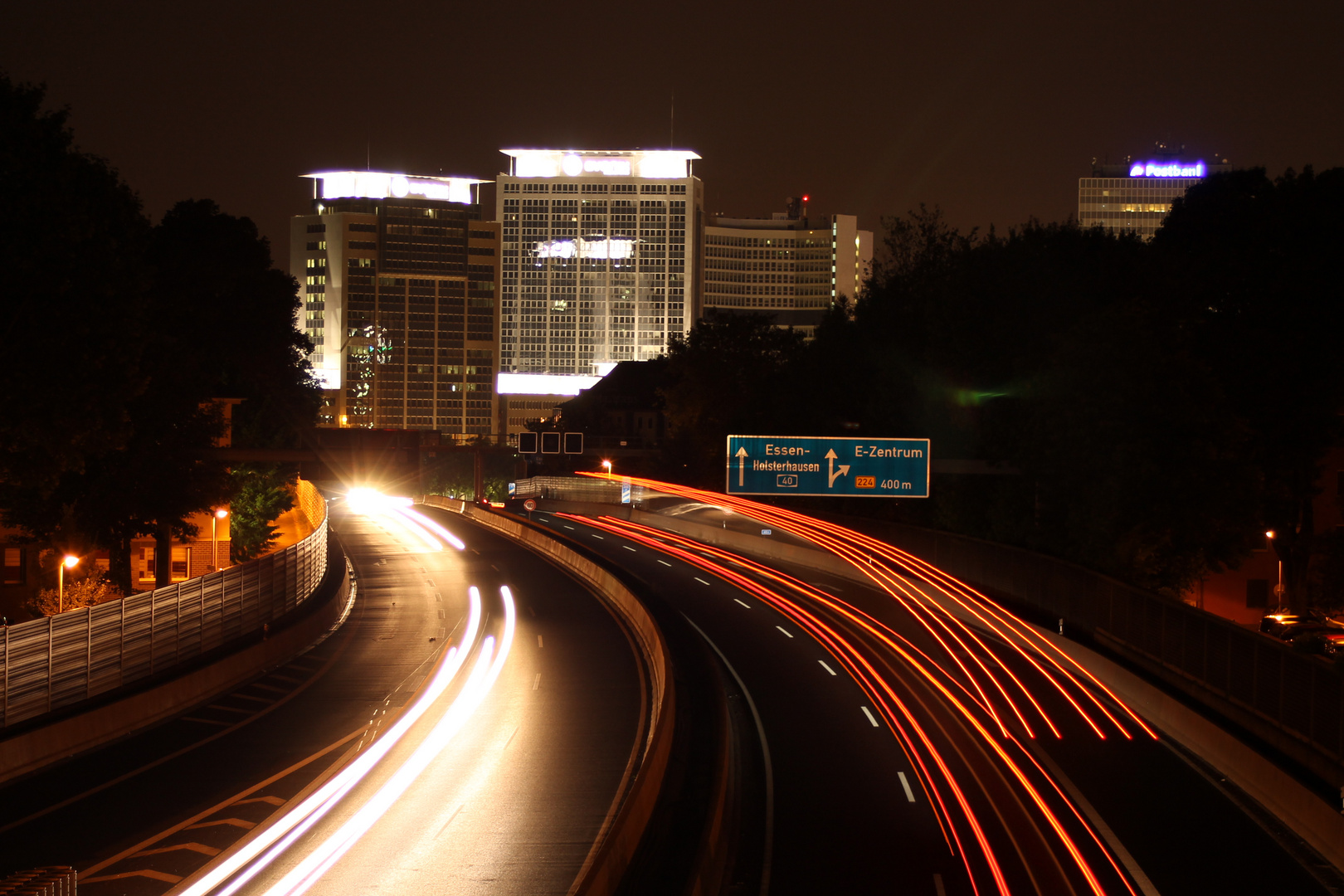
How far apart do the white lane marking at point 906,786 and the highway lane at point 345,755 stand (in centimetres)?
499

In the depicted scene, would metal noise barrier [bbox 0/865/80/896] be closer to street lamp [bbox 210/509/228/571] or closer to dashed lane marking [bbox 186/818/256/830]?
dashed lane marking [bbox 186/818/256/830]

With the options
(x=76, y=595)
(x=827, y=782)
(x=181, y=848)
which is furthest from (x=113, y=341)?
(x=827, y=782)

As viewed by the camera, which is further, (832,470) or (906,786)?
(832,470)

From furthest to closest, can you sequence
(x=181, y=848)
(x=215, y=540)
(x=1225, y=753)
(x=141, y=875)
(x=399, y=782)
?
(x=215, y=540)
(x=1225, y=753)
(x=399, y=782)
(x=181, y=848)
(x=141, y=875)

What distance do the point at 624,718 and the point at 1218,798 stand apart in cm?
1151

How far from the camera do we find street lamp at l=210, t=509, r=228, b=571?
201 ft

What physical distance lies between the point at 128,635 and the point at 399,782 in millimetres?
8252

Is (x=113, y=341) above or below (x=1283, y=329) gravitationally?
below

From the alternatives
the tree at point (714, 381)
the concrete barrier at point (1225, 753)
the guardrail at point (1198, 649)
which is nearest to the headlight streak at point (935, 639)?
the concrete barrier at point (1225, 753)

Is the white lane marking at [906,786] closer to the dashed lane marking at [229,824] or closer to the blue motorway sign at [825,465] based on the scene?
the dashed lane marking at [229,824]

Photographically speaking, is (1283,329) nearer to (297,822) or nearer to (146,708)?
(146,708)

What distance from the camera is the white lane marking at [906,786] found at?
2025cm

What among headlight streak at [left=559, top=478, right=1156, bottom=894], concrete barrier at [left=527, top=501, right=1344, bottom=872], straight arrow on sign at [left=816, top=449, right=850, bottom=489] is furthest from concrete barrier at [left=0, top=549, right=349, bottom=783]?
concrete barrier at [left=527, top=501, right=1344, bottom=872]

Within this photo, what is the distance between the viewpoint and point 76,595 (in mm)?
47406
